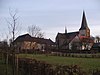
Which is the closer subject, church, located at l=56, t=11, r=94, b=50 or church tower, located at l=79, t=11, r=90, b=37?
church, located at l=56, t=11, r=94, b=50

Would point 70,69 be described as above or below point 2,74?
above

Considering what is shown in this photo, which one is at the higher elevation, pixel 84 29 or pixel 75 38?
pixel 84 29

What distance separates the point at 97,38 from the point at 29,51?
55.8 metres

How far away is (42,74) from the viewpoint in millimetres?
10438

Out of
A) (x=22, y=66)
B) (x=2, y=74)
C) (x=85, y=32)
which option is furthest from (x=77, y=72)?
(x=85, y=32)

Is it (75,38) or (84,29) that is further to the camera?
(84,29)

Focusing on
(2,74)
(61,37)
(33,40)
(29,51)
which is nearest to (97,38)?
(61,37)

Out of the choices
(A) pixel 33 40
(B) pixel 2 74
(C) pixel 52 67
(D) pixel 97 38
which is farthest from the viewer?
(D) pixel 97 38

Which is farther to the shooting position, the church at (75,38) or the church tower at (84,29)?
the church tower at (84,29)

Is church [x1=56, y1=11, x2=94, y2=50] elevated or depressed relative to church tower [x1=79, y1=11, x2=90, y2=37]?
depressed

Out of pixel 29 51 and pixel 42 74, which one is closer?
pixel 42 74

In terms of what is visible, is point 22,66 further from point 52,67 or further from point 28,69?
point 52,67

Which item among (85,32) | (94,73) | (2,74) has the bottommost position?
(2,74)

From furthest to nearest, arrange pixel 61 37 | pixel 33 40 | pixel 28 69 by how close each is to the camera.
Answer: pixel 61 37 < pixel 33 40 < pixel 28 69
